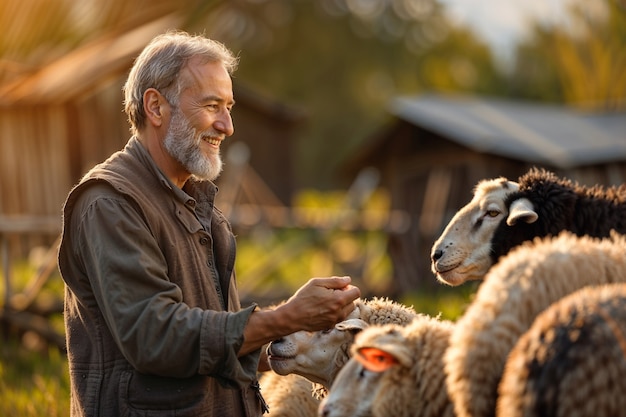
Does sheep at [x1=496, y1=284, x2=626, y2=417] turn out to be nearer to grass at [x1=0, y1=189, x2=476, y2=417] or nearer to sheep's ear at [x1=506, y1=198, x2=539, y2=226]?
grass at [x1=0, y1=189, x2=476, y2=417]

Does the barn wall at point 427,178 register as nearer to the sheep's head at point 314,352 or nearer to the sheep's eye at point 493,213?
the sheep's eye at point 493,213

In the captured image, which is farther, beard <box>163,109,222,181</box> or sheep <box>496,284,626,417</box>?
beard <box>163,109,222,181</box>

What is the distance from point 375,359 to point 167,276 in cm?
98

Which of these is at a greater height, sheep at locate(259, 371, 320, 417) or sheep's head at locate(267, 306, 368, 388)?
sheep's head at locate(267, 306, 368, 388)

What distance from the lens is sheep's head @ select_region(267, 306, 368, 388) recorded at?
4027mm

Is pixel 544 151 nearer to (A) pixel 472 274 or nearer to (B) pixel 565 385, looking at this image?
(A) pixel 472 274

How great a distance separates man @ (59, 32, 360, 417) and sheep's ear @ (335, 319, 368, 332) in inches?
1.7

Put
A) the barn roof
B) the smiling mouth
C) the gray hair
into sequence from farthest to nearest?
the barn roof, the smiling mouth, the gray hair

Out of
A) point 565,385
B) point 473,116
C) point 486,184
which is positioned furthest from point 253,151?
point 565,385

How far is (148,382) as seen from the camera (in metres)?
3.53

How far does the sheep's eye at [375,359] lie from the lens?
9.82 feet

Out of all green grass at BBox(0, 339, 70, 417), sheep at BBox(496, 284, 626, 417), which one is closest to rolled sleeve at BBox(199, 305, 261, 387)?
sheep at BBox(496, 284, 626, 417)

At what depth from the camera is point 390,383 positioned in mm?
3039

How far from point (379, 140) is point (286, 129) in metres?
5.48
